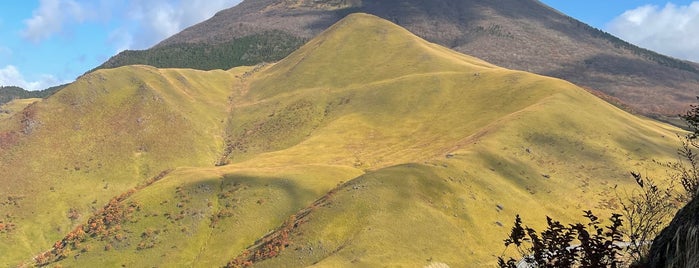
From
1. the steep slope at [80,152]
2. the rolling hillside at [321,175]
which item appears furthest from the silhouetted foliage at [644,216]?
the steep slope at [80,152]

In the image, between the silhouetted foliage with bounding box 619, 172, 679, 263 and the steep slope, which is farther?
the steep slope

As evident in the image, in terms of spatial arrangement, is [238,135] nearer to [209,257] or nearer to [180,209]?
[180,209]

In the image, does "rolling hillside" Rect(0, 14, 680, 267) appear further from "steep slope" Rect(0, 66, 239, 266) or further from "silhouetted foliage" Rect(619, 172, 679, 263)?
"silhouetted foliage" Rect(619, 172, 679, 263)

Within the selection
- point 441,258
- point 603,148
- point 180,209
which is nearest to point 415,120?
point 603,148

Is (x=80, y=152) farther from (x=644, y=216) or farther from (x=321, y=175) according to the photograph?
(x=644, y=216)

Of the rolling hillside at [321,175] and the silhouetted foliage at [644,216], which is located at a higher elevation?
the silhouetted foliage at [644,216]

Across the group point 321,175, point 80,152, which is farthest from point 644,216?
point 80,152

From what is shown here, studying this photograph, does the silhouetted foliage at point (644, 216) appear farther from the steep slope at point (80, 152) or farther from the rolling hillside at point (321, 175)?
the steep slope at point (80, 152)

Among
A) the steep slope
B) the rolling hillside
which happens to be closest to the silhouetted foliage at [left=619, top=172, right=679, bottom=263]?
the rolling hillside
